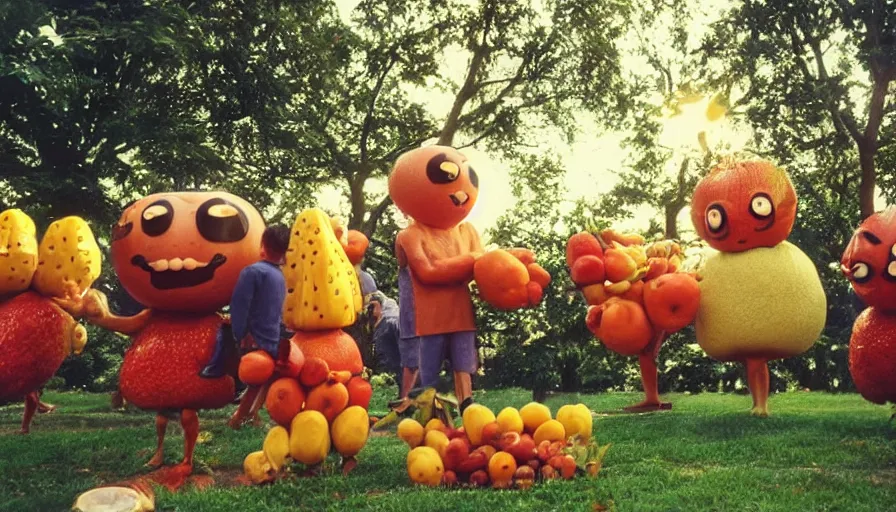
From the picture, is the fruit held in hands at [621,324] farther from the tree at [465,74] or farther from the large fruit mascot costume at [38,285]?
the tree at [465,74]

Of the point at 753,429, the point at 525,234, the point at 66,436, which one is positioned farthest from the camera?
the point at 525,234

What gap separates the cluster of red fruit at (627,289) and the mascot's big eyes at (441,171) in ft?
5.12

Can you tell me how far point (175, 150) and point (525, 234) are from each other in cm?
697

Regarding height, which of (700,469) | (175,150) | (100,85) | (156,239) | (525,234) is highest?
(100,85)

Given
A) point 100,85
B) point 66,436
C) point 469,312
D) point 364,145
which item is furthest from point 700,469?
point 364,145

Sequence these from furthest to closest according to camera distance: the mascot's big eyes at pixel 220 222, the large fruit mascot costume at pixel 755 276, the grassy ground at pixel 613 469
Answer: the large fruit mascot costume at pixel 755 276, the mascot's big eyes at pixel 220 222, the grassy ground at pixel 613 469

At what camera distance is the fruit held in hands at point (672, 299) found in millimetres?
7398

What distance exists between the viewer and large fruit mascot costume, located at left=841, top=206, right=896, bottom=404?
621cm

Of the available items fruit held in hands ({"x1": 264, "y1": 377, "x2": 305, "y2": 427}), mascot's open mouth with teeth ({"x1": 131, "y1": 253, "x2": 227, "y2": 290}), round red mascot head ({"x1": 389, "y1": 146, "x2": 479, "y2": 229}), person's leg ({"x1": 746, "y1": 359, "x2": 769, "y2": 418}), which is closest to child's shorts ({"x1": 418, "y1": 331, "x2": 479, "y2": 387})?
round red mascot head ({"x1": 389, "y1": 146, "x2": 479, "y2": 229})

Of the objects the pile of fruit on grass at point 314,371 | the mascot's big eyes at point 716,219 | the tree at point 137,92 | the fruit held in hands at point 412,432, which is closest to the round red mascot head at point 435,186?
the pile of fruit on grass at point 314,371

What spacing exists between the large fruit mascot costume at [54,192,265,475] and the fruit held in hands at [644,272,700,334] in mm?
3686

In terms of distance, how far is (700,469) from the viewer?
5855 mm

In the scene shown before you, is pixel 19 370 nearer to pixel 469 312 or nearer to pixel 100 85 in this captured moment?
pixel 469 312

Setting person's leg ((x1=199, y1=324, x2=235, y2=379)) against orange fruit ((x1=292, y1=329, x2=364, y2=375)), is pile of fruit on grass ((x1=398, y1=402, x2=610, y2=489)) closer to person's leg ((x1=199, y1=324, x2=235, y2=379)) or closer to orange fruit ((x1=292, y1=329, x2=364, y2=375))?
orange fruit ((x1=292, y1=329, x2=364, y2=375))
